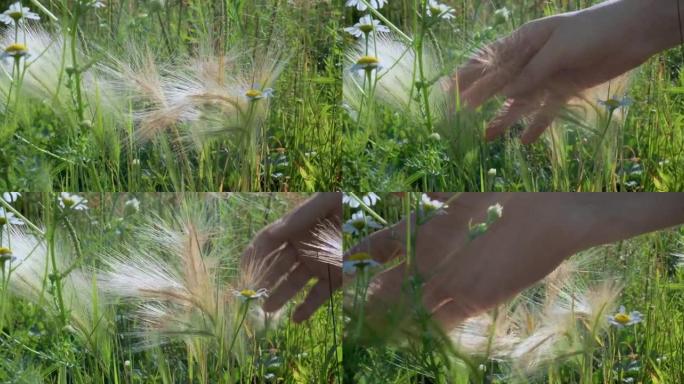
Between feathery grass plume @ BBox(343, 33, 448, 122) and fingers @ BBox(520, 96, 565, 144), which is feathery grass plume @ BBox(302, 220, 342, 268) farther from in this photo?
fingers @ BBox(520, 96, 565, 144)

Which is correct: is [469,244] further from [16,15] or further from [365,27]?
[16,15]

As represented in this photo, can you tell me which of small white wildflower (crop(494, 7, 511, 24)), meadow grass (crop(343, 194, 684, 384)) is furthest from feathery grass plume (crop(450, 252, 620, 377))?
small white wildflower (crop(494, 7, 511, 24))

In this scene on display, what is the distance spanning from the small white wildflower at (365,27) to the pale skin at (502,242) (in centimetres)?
26

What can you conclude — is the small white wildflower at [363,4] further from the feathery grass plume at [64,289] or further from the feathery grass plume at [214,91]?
the feathery grass plume at [64,289]

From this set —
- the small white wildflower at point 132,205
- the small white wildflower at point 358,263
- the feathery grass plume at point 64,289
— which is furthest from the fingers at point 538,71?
the feathery grass plume at point 64,289

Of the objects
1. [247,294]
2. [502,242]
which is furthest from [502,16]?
[247,294]

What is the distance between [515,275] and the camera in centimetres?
149

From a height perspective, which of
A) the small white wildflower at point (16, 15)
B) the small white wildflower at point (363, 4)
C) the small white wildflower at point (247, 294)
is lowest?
the small white wildflower at point (247, 294)

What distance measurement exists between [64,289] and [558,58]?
808 mm

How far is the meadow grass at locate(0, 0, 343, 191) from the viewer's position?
1.51 metres

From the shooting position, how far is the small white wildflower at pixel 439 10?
1.50 m

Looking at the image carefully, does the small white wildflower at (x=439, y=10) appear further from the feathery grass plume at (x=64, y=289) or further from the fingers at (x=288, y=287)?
the feathery grass plume at (x=64, y=289)

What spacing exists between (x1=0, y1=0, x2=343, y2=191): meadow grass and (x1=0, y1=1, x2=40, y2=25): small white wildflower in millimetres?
12

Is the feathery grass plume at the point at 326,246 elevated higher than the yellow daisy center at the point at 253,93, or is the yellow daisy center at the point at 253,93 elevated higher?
the yellow daisy center at the point at 253,93
